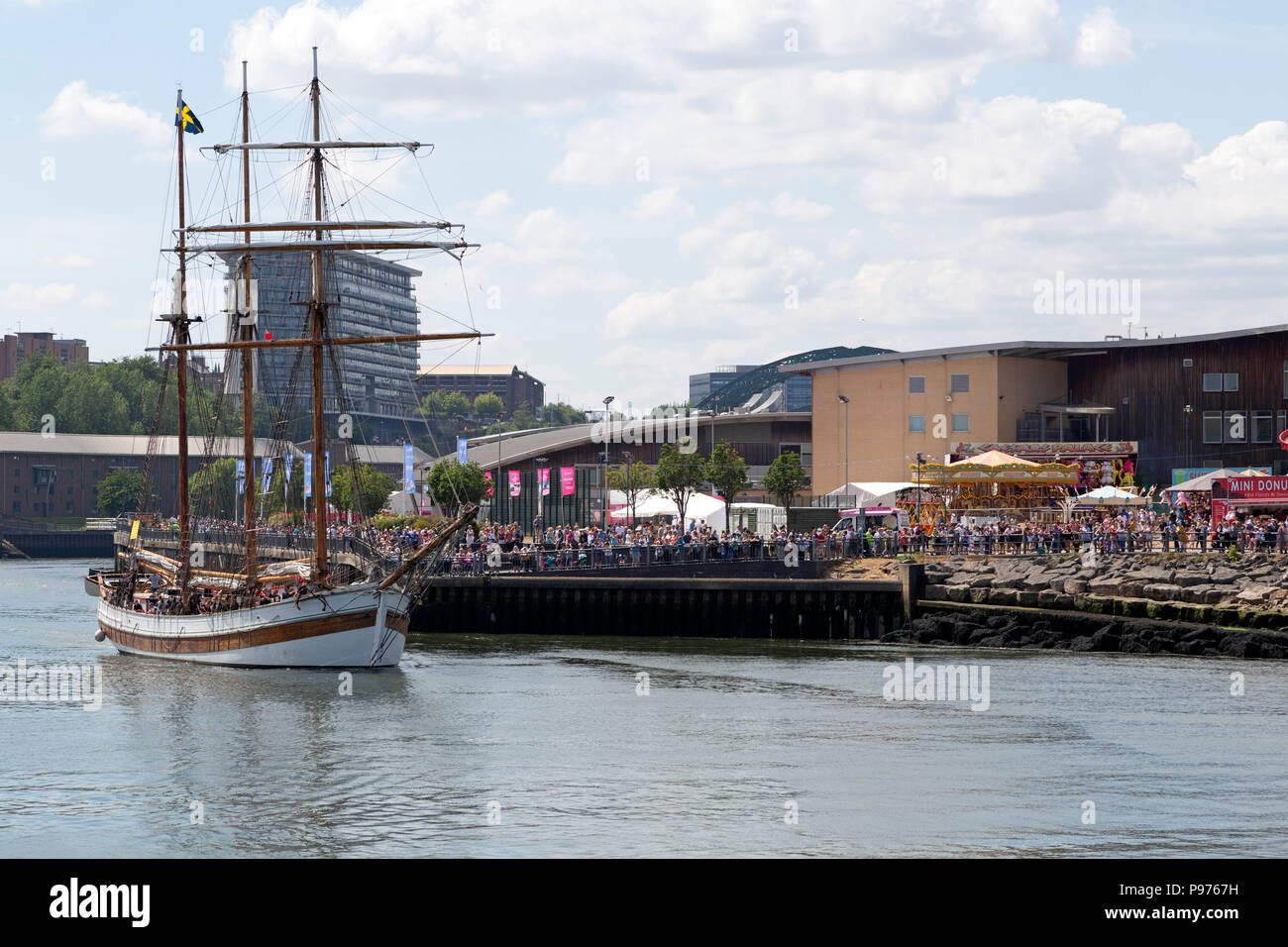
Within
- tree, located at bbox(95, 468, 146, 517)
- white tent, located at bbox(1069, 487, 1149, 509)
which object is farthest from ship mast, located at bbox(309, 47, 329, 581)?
tree, located at bbox(95, 468, 146, 517)

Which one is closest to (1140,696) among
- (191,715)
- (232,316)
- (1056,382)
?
(191,715)

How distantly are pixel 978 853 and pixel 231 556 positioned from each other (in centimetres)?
3870

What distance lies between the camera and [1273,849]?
22.1 metres

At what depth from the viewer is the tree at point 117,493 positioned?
174 metres

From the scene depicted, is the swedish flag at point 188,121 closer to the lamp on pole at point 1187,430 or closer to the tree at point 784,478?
the tree at point 784,478

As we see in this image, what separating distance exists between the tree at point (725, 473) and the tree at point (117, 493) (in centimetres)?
11119

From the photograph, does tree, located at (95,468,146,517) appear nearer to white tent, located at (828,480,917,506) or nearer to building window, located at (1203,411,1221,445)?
white tent, located at (828,480,917,506)

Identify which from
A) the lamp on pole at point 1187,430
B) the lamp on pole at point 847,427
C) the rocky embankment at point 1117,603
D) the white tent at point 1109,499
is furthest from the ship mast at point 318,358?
the lamp on pole at point 1187,430

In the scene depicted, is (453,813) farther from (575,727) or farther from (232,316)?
(232,316)

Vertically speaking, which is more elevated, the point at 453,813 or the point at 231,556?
the point at 231,556

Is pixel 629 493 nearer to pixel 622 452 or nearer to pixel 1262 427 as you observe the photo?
pixel 622 452

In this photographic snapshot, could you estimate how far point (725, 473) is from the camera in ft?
257

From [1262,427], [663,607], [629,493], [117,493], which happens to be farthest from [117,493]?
[1262,427]

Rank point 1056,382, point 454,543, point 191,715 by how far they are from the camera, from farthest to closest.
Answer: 1. point 1056,382
2. point 454,543
3. point 191,715
